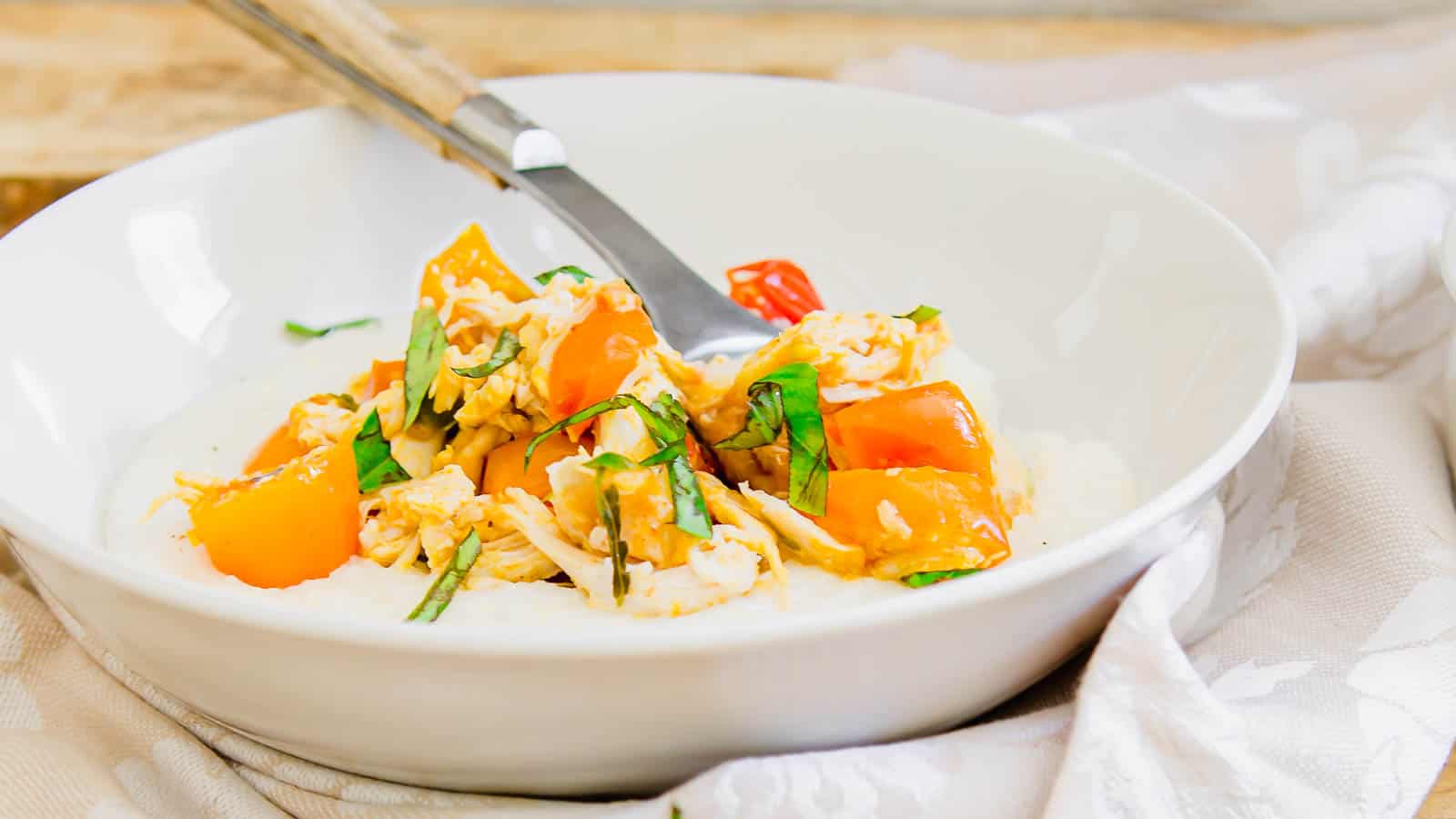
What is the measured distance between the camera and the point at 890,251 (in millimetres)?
2043

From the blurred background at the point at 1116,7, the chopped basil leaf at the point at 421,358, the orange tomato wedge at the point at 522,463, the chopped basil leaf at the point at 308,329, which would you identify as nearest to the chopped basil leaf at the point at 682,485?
the orange tomato wedge at the point at 522,463

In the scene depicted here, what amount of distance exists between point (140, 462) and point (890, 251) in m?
1.08

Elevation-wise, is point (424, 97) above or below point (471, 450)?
above

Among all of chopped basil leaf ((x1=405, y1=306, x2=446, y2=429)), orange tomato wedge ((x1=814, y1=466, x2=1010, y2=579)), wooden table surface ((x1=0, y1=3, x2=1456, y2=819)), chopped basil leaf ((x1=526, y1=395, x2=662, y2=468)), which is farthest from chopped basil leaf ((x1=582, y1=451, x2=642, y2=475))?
wooden table surface ((x1=0, y1=3, x2=1456, y2=819))

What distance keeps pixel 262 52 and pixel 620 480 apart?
2122 millimetres

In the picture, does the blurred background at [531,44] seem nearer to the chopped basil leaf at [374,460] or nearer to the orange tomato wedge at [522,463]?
the chopped basil leaf at [374,460]

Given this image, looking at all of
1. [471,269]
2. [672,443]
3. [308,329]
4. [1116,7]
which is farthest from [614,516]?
[1116,7]

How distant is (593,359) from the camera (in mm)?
1396

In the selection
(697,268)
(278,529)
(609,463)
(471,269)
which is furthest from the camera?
(697,268)

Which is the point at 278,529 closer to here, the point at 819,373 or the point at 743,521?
the point at 743,521

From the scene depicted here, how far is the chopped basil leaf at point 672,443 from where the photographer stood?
4.02 feet

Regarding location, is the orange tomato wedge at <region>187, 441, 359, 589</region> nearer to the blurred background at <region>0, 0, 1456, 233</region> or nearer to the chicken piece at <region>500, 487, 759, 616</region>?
the chicken piece at <region>500, 487, 759, 616</region>

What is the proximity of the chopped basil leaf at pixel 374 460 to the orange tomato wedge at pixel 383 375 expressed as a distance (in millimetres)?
103

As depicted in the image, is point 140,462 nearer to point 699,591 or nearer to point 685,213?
point 699,591
